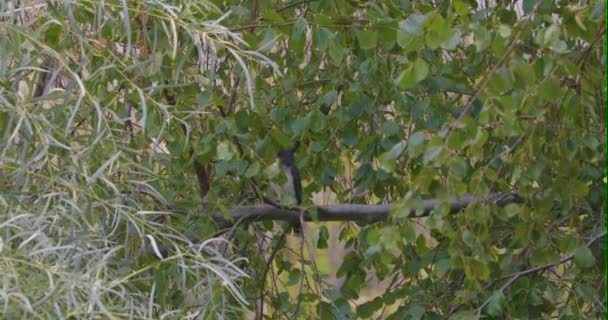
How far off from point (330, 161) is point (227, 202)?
24cm

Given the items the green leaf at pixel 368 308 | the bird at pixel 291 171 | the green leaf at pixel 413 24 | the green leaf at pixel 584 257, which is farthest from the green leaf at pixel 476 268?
the bird at pixel 291 171

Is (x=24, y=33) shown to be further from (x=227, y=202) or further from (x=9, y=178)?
(x=227, y=202)

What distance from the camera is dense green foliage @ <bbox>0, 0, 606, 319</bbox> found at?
163cm

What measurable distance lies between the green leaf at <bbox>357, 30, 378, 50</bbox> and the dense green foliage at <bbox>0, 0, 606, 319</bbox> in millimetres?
11

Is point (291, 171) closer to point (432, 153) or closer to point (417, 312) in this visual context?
point (417, 312)

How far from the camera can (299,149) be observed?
8.37 ft

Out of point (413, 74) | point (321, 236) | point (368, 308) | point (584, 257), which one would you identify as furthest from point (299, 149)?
point (413, 74)

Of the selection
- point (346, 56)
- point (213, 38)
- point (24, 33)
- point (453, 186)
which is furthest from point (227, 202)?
point (453, 186)

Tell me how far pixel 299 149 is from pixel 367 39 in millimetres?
489

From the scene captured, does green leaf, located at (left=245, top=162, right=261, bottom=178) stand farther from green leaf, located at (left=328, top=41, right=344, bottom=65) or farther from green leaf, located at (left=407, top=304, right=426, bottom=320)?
green leaf, located at (left=407, top=304, right=426, bottom=320)

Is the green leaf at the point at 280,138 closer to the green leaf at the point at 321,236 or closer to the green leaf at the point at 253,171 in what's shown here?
the green leaf at the point at 253,171

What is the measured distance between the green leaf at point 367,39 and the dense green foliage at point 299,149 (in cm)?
1

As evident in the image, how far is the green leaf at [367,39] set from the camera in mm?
2119

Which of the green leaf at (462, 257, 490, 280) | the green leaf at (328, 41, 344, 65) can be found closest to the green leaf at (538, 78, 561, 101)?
the green leaf at (462, 257, 490, 280)
